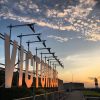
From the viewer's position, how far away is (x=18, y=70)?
90.5ft

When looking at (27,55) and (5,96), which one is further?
(27,55)

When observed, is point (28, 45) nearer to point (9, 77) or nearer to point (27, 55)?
point (27, 55)

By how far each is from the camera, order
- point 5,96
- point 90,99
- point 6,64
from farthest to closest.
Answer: point 90,99 < point 6,64 < point 5,96

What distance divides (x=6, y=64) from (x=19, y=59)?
5571mm

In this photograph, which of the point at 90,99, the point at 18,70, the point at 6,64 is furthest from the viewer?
the point at 90,99

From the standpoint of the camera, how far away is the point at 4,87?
22.7 m

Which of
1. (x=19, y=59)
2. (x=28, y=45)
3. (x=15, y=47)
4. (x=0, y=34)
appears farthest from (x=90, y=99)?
(x=0, y=34)

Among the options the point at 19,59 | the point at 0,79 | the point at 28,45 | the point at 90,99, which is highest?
the point at 28,45

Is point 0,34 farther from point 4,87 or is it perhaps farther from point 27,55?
point 27,55

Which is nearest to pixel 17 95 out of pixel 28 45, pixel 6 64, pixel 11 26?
pixel 6 64

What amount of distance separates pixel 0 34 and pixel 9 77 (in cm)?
391

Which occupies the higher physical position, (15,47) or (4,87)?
(15,47)

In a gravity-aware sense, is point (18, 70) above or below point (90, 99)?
above

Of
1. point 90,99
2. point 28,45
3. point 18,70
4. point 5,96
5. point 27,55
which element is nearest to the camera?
point 5,96
